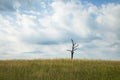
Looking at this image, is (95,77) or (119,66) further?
(119,66)

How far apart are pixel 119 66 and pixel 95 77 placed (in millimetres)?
5345

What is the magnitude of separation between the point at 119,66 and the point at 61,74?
7.20m

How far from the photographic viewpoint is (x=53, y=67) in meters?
30.9

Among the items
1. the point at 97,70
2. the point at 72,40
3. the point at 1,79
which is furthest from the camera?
the point at 72,40

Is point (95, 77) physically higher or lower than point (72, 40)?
lower

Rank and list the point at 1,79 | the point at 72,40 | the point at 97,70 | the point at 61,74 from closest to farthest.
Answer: the point at 1,79 < the point at 61,74 < the point at 97,70 < the point at 72,40

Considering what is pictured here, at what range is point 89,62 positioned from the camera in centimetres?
3444

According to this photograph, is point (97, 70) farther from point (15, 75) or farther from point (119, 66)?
point (15, 75)

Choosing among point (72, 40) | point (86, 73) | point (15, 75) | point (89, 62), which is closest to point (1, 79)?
point (15, 75)

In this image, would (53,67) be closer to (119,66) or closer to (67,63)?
(67,63)

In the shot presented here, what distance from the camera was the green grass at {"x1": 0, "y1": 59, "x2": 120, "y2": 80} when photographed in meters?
26.8

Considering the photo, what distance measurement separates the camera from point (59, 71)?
29.0 metres

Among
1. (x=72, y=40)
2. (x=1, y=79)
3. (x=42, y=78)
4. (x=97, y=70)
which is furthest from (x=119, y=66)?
(x=72, y=40)

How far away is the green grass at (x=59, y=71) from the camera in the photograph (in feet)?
88.0
